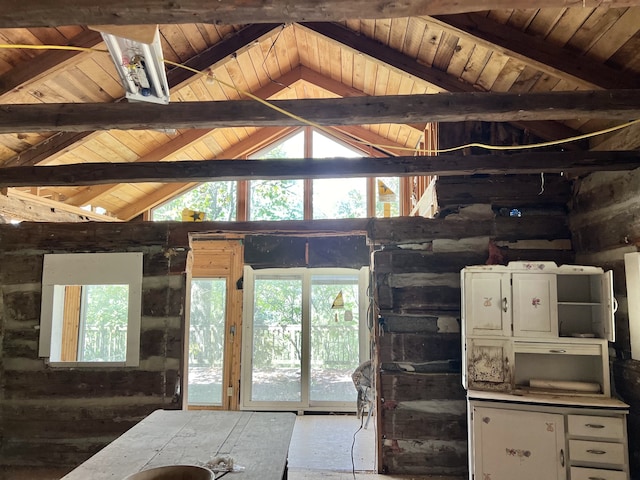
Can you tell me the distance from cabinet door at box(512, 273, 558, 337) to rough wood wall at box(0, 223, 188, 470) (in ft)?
9.97

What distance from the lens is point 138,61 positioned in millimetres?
1966

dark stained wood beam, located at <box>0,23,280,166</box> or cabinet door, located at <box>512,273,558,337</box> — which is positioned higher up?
dark stained wood beam, located at <box>0,23,280,166</box>

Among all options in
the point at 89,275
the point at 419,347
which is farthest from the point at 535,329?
the point at 89,275

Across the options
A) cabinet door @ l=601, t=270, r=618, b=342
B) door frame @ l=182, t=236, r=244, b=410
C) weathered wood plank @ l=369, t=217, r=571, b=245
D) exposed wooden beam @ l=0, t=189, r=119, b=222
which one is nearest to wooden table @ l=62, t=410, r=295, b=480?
weathered wood plank @ l=369, t=217, r=571, b=245

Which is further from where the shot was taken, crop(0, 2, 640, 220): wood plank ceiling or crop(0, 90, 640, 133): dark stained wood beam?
crop(0, 2, 640, 220): wood plank ceiling

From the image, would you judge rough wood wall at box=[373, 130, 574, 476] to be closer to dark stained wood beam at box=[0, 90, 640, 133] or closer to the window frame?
dark stained wood beam at box=[0, 90, 640, 133]

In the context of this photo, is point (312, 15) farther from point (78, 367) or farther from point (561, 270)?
point (78, 367)

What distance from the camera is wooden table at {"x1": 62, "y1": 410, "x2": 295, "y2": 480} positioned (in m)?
1.90

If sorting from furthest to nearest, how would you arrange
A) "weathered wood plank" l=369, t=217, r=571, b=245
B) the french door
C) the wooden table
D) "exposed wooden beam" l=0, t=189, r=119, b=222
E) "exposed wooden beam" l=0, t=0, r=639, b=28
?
the french door
"exposed wooden beam" l=0, t=189, r=119, b=222
"weathered wood plank" l=369, t=217, r=571, b=245
the wooden table
"exposed wooden beam" l=0, t=0, r=639, b=28

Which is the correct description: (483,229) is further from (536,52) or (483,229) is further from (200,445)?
(200,445)

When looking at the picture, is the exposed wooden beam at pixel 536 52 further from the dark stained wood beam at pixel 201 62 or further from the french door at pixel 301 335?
the french door at pixel 301 335

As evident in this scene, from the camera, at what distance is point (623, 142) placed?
3416 mm

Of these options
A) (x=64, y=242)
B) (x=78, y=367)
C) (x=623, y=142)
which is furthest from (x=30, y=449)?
(x=623, y=142)

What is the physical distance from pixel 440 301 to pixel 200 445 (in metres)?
2.61
